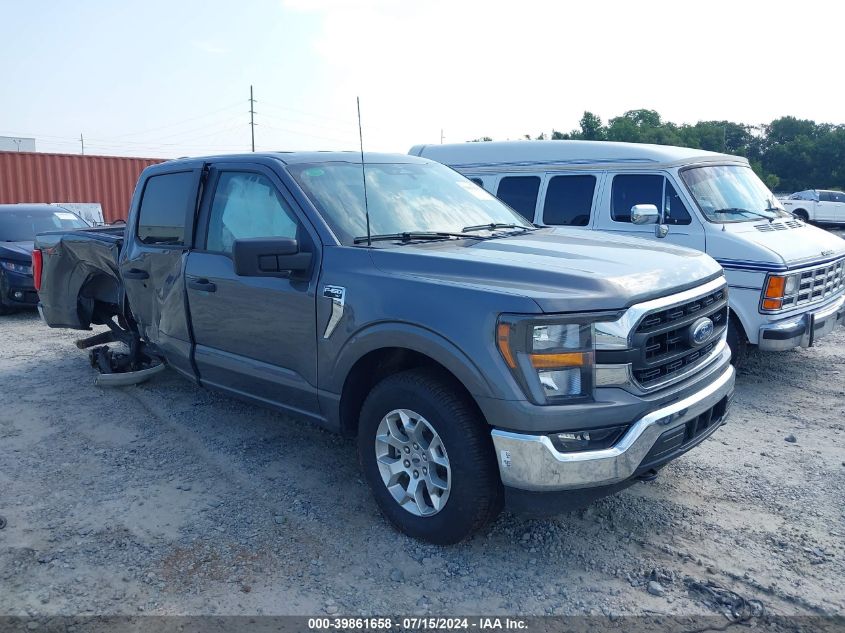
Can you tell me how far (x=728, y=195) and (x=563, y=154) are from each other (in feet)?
5.58

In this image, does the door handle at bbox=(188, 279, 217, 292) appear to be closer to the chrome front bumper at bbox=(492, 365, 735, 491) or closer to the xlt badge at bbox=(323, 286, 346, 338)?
the xlt badge at bbox=(323, 286, 346, 338)

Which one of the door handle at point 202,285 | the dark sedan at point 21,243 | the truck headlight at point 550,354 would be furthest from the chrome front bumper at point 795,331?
the dark sedan at point 21,243

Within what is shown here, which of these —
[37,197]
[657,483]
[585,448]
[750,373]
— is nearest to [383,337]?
[585,448]

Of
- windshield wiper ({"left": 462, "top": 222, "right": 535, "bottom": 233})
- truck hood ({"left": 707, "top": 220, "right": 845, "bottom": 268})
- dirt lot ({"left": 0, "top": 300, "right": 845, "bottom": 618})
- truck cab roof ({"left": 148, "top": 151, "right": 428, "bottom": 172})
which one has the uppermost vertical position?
truck cab roof ({"left": 148, "top": 151, "right": 428, "bottom": 172})

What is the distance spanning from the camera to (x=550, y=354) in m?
3.04

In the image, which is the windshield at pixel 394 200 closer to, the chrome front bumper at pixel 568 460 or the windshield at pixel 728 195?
the chrome front bumper at pixel 568 460

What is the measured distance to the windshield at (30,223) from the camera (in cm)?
1046

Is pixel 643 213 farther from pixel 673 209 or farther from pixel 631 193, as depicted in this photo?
pixel 631 193

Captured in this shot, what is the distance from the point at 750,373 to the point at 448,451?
4399 millimetres

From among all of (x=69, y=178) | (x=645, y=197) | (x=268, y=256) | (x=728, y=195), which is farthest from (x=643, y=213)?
(x=69, y=178)

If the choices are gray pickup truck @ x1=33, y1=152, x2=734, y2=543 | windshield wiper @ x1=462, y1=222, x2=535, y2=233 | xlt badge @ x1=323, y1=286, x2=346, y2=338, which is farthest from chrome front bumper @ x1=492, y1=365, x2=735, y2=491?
windshield wiper @ x1=462, y1=222, x2=535, y2=233

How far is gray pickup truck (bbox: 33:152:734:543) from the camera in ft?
10.1

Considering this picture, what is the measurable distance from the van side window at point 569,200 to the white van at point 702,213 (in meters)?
0.01

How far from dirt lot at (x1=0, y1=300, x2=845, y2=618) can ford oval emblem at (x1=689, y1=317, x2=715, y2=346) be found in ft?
3.23
